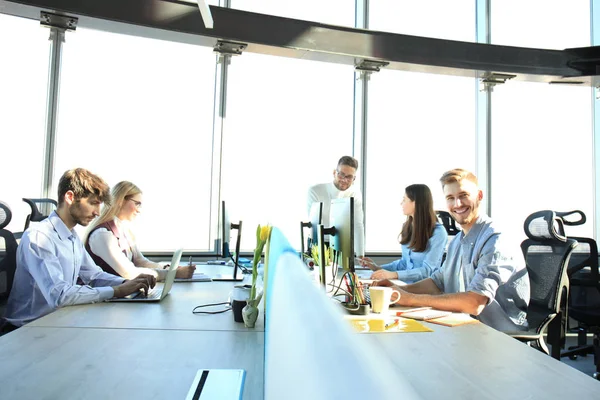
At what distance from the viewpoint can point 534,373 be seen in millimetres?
1270

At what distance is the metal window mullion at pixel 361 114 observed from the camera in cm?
541

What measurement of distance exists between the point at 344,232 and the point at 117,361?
1175mm

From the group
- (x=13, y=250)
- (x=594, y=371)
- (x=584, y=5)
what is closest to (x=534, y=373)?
(x=13, y=250)

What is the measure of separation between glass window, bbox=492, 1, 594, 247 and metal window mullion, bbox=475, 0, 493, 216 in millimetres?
73

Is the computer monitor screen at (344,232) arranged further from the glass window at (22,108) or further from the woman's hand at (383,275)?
the glass window at (22,108)

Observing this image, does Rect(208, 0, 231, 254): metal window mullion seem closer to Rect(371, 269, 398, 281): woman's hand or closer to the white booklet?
Rect(371, 269, 398, 281): woman's hand

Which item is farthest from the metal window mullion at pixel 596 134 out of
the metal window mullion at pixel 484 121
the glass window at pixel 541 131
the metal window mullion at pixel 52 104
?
the metal window mullion at pixel 52 104

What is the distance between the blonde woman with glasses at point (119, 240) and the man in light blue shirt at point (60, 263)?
0.25 meters

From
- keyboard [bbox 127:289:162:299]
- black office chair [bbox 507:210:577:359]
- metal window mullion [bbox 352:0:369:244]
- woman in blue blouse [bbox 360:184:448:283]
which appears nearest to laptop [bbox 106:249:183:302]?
keyboard [bbox 127:289:162:299]

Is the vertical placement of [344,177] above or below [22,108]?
below

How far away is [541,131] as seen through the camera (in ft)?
19.0

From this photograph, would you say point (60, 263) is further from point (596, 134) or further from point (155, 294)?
point (596, 134)

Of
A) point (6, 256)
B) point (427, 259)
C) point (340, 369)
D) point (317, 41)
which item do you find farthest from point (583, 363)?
point (340, 369)

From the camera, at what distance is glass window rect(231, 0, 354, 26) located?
17.2ft
